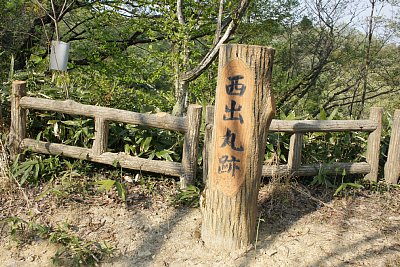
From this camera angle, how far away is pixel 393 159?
4.34m

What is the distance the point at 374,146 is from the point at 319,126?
0.77 metres

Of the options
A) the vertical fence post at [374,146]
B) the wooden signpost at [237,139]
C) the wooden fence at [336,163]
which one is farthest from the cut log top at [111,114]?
the vertical fence post at [374,146]

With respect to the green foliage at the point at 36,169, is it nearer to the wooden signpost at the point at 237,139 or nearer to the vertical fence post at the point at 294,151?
the wooden signpost at the point at 237,139

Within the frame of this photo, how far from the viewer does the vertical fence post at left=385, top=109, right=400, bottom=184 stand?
4281 mm

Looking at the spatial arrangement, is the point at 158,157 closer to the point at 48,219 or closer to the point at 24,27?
the point at 48,219

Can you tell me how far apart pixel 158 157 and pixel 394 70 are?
811 centimetres

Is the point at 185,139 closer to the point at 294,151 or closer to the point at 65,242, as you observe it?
the point at 294,151

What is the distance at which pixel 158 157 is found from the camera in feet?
13.4

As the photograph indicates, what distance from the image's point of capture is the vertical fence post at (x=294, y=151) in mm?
3979

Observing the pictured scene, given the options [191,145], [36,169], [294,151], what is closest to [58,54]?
[36,169]

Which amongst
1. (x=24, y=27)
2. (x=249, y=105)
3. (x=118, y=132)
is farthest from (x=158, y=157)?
(x=24, y=27)

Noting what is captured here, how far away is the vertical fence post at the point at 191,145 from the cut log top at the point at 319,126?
0.76 m

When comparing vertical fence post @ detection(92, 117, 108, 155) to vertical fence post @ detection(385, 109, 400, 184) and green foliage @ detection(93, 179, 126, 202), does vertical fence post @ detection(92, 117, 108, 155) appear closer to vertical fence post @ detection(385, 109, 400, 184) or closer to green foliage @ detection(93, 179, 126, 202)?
green foliage @ detection(93, 179, 126, 202)

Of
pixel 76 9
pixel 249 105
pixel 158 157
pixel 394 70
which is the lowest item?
pixel 158 157
